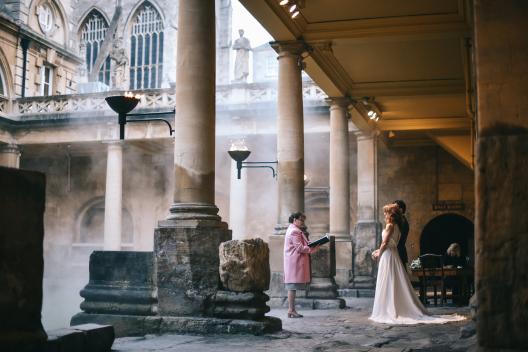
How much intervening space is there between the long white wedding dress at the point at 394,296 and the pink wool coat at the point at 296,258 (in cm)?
110

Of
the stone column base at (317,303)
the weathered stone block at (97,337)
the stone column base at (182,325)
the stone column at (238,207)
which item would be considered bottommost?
the stone column base at (317,303)

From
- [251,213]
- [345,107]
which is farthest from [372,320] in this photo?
[251,213]

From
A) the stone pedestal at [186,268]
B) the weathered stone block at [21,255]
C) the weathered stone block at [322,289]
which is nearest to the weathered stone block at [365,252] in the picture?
the weathered stone block at [322,289]

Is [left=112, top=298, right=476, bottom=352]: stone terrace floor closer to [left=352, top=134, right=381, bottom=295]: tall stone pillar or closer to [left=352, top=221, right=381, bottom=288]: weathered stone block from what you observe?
[left=352, top=221, right=381, bottom=288]: weathered stone block

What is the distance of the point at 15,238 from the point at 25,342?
643 millimetres

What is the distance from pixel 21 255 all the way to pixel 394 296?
6.44 m

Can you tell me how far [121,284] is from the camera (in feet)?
25.5

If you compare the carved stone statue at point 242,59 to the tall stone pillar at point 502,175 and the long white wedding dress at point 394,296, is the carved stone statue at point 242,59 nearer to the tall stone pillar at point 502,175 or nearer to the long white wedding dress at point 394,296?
the long white wedding dress at point 394,296

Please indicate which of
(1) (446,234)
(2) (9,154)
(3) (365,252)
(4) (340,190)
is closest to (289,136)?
(4) (340,190)

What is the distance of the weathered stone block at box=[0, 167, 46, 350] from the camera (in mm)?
4051

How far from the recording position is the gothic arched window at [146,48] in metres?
41.3

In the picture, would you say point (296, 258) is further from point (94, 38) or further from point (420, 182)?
point (94, 38)

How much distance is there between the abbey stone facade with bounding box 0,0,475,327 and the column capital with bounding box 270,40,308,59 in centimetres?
637

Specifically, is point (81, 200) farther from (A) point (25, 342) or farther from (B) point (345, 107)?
(A) point (25, 342)
